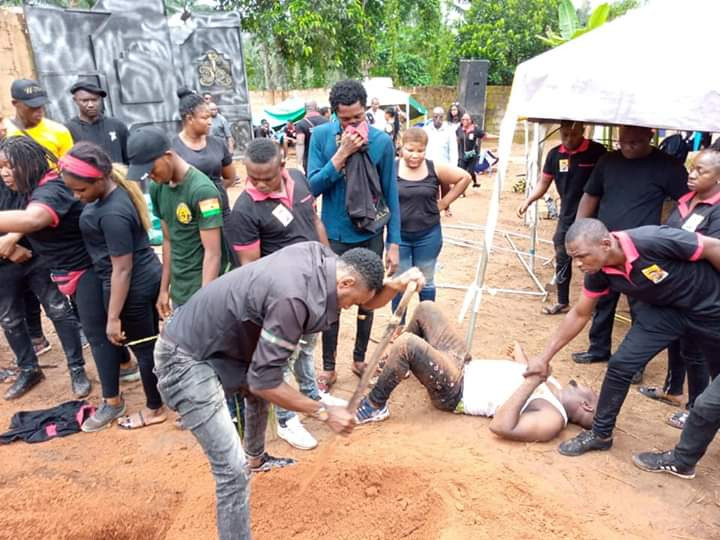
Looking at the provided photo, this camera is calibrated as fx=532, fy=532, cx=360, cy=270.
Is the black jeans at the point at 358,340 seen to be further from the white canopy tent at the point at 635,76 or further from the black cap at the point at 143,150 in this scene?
the black cap at the point at 143,150

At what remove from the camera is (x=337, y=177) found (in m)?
3.36

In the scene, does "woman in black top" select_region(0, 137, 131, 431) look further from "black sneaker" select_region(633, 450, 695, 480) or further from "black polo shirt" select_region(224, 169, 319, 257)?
"black sneaker" select_region(633, 450, 695, 480)

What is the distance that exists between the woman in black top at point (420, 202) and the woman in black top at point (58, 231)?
2126 mm

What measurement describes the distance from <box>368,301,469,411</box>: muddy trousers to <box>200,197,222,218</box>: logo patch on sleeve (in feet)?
4.42

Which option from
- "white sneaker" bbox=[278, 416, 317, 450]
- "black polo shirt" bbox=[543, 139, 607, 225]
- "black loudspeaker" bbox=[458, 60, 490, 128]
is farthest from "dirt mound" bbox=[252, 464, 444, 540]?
"black loudspeaker" bbox=[458, 60, 490, 128]

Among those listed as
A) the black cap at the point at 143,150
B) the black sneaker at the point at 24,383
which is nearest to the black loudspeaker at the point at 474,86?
the black sneaker at the point at 24,383

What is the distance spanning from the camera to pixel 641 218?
389 centimetres

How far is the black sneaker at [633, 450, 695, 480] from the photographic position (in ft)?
9.50

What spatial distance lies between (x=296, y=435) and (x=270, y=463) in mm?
269

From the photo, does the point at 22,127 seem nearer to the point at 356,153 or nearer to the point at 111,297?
the point at 111,297

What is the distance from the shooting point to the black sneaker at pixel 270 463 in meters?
3.02

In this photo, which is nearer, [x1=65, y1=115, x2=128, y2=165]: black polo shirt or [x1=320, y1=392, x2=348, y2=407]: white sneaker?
[x1=320, y1=392, x2=348, y2=407]: white sneaker

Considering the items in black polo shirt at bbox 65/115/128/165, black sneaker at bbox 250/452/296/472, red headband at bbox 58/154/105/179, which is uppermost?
red headband at bbox 58/154/105/179

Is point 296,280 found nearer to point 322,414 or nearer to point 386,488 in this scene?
point 322,414
